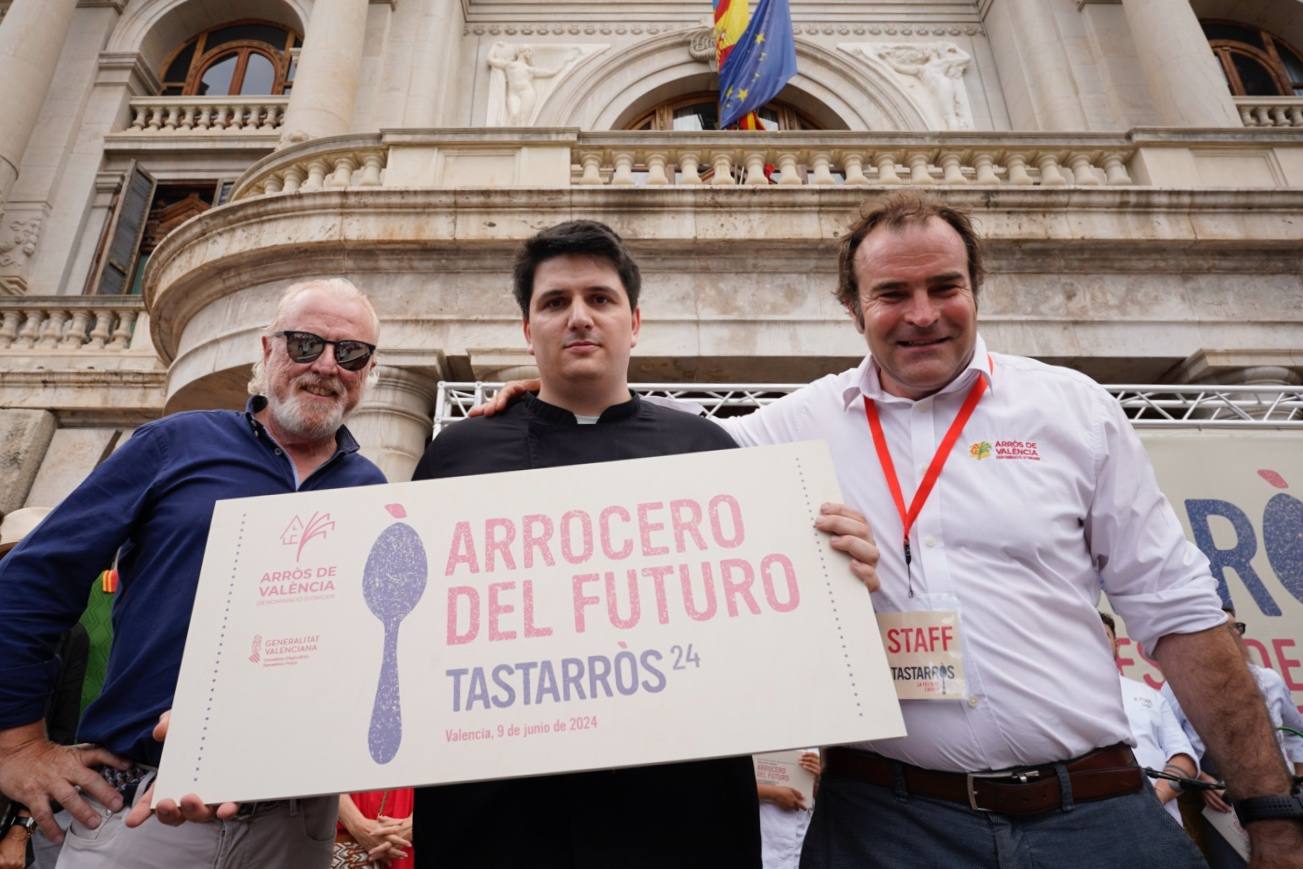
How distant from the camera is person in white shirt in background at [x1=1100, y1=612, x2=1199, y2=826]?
4.23 meters

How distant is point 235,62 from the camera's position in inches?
558

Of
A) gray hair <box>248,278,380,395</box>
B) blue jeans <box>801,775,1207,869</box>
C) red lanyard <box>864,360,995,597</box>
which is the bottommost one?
blue jeans <box>801,775,1207,869</box>

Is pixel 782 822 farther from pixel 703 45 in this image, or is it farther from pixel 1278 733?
pixel 703 45

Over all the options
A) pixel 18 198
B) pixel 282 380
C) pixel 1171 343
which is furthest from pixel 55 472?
pixel 1171 343

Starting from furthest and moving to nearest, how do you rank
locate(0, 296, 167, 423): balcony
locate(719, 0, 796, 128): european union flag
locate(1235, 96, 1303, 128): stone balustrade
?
locate(1235, 96, 1303, 128): stone balustrade, locate(0, 296, 167, 423): balcony, locate(719, 0, 796, 128): european union flag

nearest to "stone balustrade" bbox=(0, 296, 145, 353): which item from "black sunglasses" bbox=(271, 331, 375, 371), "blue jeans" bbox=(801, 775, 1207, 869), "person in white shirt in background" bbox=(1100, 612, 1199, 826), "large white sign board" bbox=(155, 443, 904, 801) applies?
"black sunglasses" bbox=(271, 331, 375, 371)

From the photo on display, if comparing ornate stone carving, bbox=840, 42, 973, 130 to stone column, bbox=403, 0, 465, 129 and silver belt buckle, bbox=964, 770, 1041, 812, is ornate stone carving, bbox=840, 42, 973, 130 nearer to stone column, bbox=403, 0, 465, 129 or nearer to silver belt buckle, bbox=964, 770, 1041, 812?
stone column, bbox=403, 0, 465, 129

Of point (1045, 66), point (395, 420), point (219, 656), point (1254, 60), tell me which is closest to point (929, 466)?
point (219, 656)

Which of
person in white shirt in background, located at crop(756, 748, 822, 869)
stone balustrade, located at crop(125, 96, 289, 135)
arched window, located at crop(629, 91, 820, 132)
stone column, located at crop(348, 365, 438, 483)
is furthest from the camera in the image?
stone balustrade, located at crop(125, 96, 289, 135)

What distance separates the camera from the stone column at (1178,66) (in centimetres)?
978

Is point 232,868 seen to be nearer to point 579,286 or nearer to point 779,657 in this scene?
point 779,657

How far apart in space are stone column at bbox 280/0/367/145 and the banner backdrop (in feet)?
32.7

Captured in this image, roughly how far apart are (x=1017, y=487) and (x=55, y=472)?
1191 cm

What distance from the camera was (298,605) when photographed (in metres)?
1.71
